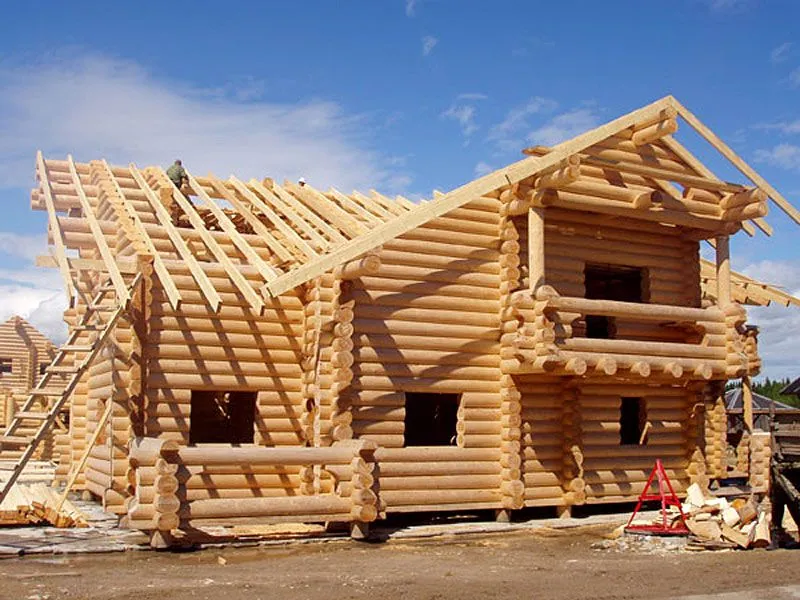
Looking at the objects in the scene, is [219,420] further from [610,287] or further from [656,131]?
[656,131]

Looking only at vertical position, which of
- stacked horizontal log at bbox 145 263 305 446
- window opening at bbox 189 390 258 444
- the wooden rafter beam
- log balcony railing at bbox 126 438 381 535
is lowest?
log balcony railing at bbox 126 438 381 535

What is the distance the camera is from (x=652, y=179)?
709 inches

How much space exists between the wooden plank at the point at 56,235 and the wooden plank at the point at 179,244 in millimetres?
1677

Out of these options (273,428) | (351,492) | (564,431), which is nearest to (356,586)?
(351,492)

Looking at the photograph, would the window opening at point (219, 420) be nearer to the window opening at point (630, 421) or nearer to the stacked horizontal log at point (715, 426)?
the window opening at point (630, 421)

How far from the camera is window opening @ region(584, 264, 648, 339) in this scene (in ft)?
60.4

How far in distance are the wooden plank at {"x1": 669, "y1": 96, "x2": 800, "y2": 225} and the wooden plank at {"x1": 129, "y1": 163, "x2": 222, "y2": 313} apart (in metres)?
9.58

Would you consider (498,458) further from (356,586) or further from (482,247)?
(356,586)

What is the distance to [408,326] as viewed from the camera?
1584 centimetres

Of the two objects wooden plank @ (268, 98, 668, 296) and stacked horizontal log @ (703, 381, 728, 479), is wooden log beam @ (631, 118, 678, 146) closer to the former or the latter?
wooden plank @ (268, 98, 668, 296)

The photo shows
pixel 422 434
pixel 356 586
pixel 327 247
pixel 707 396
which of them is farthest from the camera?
pixel 707 396

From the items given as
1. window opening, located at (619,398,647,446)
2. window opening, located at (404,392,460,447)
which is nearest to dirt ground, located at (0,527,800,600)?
window opening, located at (619,398,647,446)

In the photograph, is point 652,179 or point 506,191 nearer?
point 506,191

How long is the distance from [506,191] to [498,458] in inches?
194
